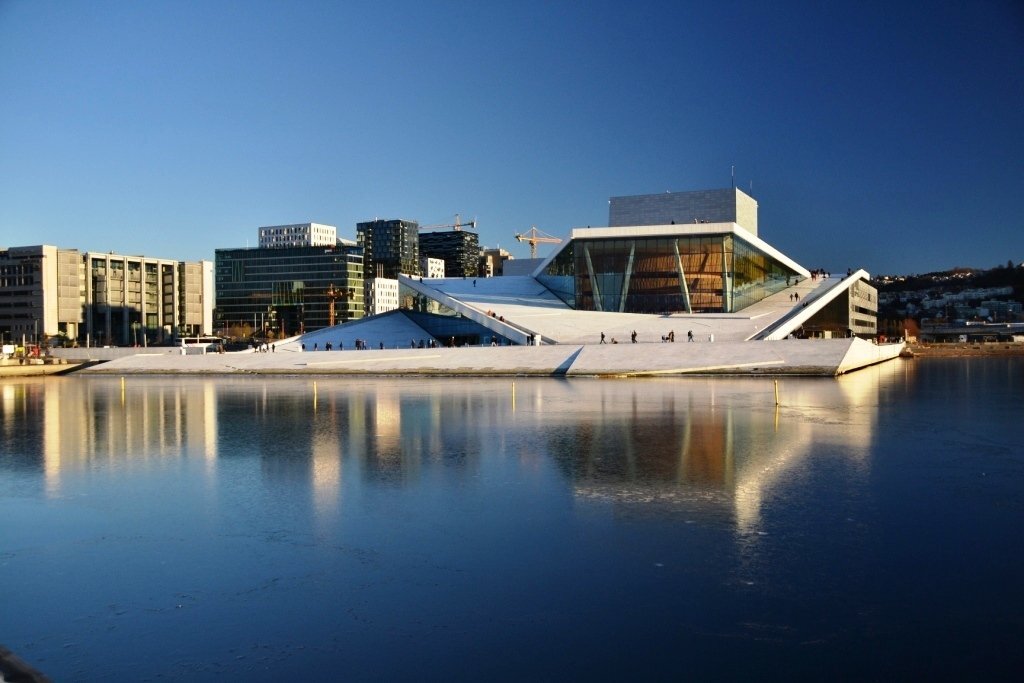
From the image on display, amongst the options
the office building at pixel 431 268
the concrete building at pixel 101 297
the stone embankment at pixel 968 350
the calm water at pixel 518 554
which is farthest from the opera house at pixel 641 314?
the office building at pixel 431 268

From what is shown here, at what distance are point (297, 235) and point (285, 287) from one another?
56735 mm

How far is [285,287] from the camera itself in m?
126

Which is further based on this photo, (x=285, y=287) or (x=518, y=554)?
(x=285, y=287)

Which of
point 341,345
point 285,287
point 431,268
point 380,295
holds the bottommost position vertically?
point 341,345

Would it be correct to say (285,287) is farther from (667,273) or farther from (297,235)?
(667,273)

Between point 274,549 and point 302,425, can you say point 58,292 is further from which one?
point 274,549

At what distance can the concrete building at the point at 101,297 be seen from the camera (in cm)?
9931

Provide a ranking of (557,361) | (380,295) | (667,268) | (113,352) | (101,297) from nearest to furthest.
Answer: (557,361), (667,268), (113,352), (101,297), (380,295)

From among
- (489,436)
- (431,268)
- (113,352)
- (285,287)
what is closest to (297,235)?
(431,268)

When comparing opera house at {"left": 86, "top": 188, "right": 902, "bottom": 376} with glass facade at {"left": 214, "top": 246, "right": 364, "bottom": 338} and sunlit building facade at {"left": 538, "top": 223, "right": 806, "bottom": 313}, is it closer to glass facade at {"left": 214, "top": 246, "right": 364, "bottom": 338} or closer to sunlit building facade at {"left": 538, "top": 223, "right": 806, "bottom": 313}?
sunlit building facade at {"left": 538, "top": 223, "right": 806, "bottom": 313}

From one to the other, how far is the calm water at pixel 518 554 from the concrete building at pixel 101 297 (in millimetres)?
88689

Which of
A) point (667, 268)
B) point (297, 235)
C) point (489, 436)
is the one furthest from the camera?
point (297, 235)

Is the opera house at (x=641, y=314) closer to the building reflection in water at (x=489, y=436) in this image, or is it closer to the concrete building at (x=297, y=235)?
the building reflection in water at (x=489, y=436)

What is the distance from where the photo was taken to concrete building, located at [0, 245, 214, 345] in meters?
99.3
